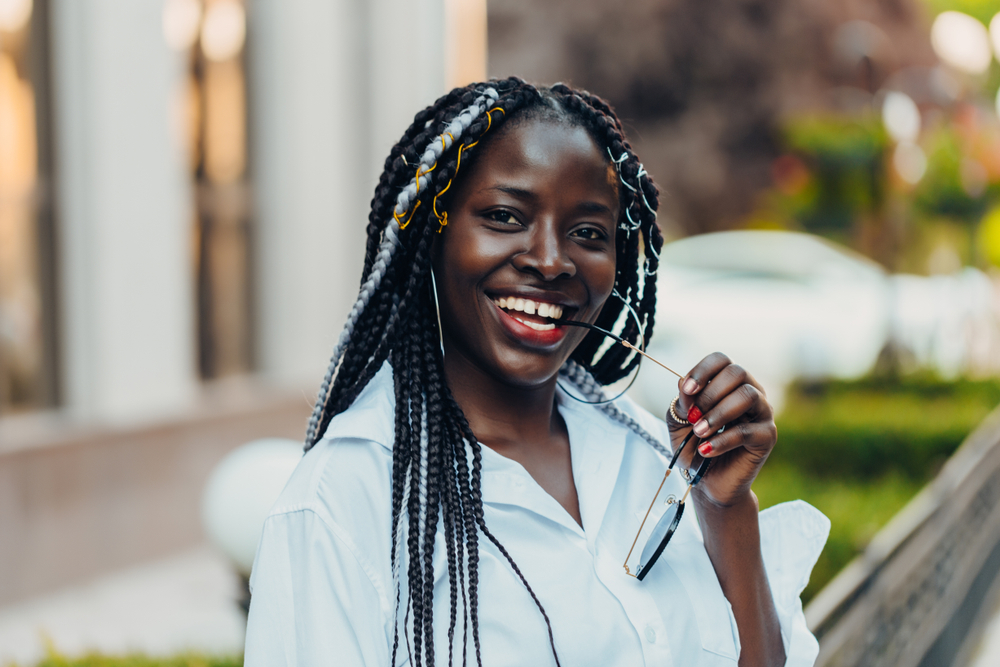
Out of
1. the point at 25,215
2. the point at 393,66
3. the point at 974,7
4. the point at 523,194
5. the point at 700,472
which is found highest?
the point at 974,7

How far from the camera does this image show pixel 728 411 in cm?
165

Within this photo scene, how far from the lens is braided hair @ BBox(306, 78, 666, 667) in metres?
1.56

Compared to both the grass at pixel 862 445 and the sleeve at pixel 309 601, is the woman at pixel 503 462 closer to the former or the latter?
the sleeve at pixel 309 601

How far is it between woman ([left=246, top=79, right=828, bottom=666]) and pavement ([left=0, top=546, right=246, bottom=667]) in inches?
120

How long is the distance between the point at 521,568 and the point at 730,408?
434 millimetres

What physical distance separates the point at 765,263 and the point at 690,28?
31.0 feet

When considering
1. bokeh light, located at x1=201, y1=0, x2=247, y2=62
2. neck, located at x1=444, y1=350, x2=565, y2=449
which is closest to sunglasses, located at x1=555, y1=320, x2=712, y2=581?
neck, located at x1=444, y1=350, x2=565, y2=449

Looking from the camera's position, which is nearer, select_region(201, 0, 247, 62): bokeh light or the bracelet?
the bracelet

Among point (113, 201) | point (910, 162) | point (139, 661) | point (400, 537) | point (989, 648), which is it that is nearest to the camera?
point (400, 537)

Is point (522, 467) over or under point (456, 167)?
under

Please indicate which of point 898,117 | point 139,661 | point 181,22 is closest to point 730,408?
point 139,661

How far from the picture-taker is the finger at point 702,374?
1.65 metres

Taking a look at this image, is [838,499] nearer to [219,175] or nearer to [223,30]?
[219,175]

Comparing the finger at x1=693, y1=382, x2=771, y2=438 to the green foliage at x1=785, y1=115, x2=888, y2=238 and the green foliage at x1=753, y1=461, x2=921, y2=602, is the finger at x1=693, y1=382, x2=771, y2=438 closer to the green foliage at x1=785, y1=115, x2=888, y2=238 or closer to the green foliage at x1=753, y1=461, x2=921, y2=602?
the green foliage at x1=753, y1=461, x2=921, y2=602
